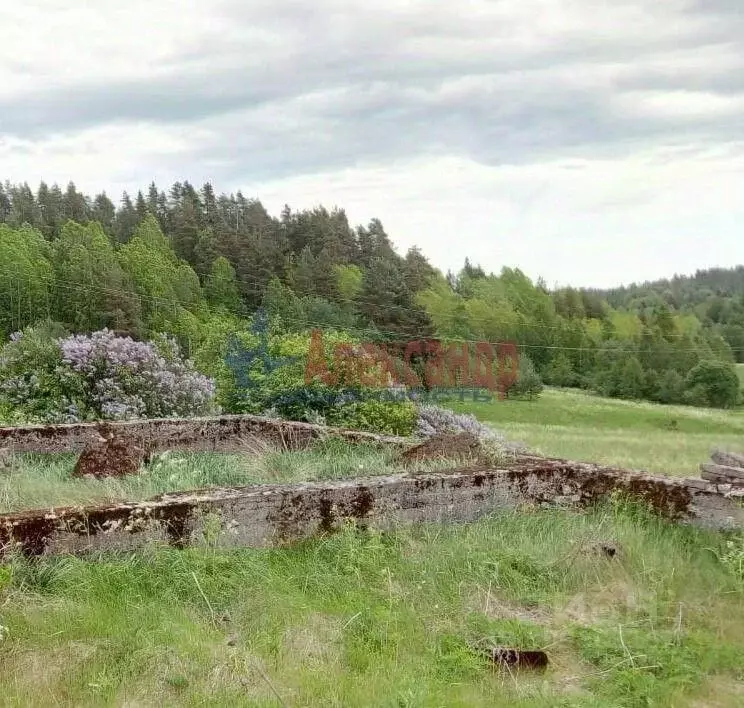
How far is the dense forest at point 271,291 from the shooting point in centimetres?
6034

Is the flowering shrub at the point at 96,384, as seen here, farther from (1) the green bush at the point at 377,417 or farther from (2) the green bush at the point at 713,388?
(2) the green bush at the point at 713,388

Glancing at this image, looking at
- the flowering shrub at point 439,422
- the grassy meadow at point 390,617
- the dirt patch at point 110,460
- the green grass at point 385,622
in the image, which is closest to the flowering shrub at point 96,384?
the flowering shrub at point 439,422

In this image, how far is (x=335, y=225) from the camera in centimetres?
7881

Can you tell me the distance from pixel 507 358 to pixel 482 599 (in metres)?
64.1

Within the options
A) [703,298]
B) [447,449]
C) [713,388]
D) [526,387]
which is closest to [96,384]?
[447,449]

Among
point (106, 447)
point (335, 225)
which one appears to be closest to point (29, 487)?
point (106, 447)

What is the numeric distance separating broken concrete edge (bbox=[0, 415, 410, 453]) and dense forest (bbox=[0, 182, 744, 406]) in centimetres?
3681

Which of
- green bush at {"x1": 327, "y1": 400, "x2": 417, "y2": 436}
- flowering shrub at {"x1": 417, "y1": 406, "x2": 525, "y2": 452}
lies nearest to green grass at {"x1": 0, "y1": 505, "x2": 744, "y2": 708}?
green bush at {"x1": 327, "y1": 400, "x2": 417, "y2": 436}

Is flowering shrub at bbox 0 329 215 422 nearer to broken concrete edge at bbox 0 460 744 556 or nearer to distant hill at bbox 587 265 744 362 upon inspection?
broken concrete edge at bbox 0 460 744 556

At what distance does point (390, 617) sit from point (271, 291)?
187 feet

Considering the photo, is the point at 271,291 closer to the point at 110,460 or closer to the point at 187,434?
the point at 187,434

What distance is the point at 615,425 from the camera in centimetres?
4756

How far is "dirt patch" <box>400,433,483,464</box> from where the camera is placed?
860 cm

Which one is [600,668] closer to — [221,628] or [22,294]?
[221,628]
